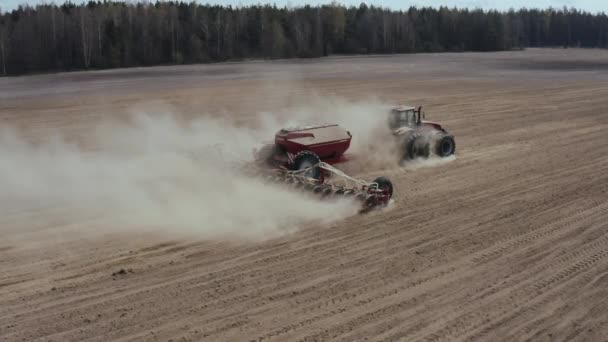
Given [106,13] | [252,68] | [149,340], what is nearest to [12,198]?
[149,340]

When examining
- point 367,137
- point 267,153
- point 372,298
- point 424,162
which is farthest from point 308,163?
point 372,298

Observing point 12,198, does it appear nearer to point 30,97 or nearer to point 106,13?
point 30,97

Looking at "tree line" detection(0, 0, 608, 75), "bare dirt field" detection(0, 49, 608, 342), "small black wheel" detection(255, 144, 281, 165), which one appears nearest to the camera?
"bare dirt field" detection(0, 49, 608, 342)

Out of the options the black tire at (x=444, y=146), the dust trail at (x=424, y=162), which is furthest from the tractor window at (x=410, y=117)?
the dust trail at (x=424, y=162)

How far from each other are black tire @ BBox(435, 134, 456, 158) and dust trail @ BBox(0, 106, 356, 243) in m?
5.32

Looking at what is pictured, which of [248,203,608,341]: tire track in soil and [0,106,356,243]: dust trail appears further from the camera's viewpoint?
[0,106,356,243]: dust trail

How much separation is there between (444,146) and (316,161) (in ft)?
17.0

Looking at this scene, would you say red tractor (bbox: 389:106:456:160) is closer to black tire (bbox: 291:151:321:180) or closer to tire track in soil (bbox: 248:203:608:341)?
black tire (bbox: 291:151:321:180)

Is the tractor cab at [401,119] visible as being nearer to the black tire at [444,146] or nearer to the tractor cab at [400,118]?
the tractor cab at [400,118]

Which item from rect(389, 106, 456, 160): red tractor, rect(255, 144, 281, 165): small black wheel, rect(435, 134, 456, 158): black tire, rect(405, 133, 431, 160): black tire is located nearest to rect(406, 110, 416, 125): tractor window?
rect(389, 106, 456, 160): red tractor

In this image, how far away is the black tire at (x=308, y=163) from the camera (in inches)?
608

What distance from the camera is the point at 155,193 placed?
14.9 metres

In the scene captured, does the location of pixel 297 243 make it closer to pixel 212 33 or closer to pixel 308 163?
pixel 308 163

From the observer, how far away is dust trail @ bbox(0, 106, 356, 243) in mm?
12844
